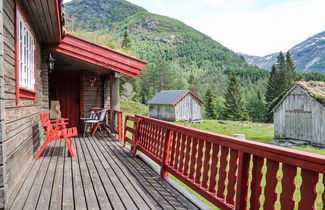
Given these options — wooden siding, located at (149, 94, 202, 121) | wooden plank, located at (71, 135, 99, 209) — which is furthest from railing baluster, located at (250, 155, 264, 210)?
wooden siding, located at (149, 94, 202, 121)

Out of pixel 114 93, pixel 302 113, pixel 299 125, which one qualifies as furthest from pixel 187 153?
pixel 299 125

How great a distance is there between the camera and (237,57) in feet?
376

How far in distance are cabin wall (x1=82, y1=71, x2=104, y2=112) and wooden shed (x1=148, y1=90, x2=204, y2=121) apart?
21.6 meters

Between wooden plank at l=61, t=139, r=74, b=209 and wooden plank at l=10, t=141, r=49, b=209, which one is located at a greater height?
wooden plank at l=10, t=141, r=49, b=209

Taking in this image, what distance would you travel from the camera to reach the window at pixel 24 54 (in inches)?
158

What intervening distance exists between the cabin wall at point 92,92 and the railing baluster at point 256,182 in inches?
318

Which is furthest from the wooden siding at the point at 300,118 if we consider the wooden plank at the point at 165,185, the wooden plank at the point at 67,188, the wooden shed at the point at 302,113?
the wooden plank at the point at 67,188

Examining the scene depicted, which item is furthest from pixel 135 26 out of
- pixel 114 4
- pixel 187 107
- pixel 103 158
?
pixel 103 158

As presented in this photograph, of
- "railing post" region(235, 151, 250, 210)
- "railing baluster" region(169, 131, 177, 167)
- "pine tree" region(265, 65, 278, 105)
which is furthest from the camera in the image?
"pine tree" region(265, 65, 278, 105)

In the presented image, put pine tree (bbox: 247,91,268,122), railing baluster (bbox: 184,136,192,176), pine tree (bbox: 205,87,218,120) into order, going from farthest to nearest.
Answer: pine tree (bbox: 247,91,268,122), pine tree (bbox: 205,87,218,120), railing baluster (bbox: 184,136,192,176)

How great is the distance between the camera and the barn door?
17.3 m

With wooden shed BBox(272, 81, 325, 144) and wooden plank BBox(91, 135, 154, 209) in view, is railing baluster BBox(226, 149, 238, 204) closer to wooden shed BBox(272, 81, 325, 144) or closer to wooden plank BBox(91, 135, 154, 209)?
wooden plank BBox(91, 135, 154, 209)

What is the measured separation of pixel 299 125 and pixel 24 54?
1777cm

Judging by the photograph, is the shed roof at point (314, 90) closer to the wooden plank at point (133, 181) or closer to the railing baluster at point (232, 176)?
the wooden plank at point (133, 181)
